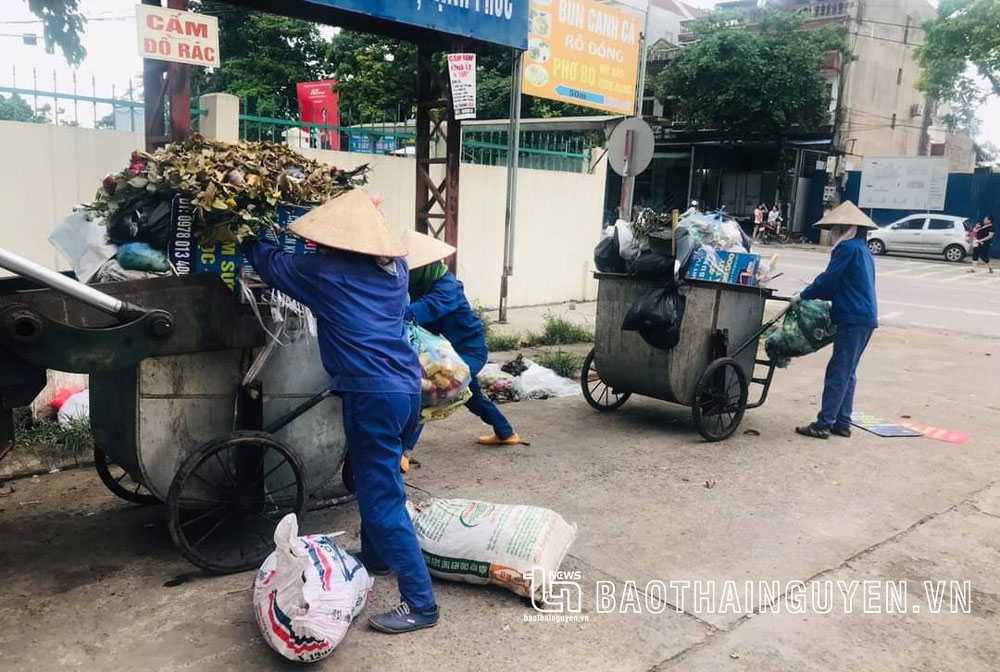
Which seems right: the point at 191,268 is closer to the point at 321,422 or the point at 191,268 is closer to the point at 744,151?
the point at 321,422

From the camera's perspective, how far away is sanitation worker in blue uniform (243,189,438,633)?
9.71 feet

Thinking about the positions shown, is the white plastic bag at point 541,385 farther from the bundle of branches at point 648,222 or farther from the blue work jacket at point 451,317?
the blue work jacket at point 451,317

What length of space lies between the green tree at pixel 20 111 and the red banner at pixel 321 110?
266 centimetres

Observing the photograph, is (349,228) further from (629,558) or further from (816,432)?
(816,432)

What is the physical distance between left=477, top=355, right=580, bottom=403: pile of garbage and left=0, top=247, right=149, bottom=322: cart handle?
3.69 meters

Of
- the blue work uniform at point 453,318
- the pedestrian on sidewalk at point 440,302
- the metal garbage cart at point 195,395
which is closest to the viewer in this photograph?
the metal garbage cart at point 195,395

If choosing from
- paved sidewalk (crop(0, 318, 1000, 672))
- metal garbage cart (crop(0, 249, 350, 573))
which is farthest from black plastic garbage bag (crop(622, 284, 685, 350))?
metal garbage cart (crop(0, 249, 350, 573))

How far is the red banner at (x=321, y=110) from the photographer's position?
8.35 metres

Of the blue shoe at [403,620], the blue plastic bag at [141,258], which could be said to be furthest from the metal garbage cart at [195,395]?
the blue shoe at [403,620]

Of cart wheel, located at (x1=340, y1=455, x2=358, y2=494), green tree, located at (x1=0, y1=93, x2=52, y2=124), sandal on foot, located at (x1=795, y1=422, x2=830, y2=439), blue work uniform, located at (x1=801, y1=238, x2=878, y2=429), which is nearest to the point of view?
cart wheel, located at (x1=340, y1=455, x2=358, y2=494)

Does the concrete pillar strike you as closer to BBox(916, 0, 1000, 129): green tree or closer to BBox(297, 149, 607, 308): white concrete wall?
BBox(297, 149, 607, 308): white concrete wall

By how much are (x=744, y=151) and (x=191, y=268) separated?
32.0 m

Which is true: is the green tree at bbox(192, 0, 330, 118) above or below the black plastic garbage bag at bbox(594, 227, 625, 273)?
above

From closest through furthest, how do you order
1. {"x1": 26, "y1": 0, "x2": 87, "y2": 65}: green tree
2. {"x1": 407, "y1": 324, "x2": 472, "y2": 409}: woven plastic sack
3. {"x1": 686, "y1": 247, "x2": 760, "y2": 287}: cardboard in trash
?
1. {"x1": 407, "y1": 324, "x2": 472, "y2": 409}: woven plastic sack
2. {"x1": 686, "y1": 247, "x2": 760, "y2": 287}: cardboard in trash
3. {"x1": 26, "y1": 0, "x2": 87, "y2": 65}: green tree
